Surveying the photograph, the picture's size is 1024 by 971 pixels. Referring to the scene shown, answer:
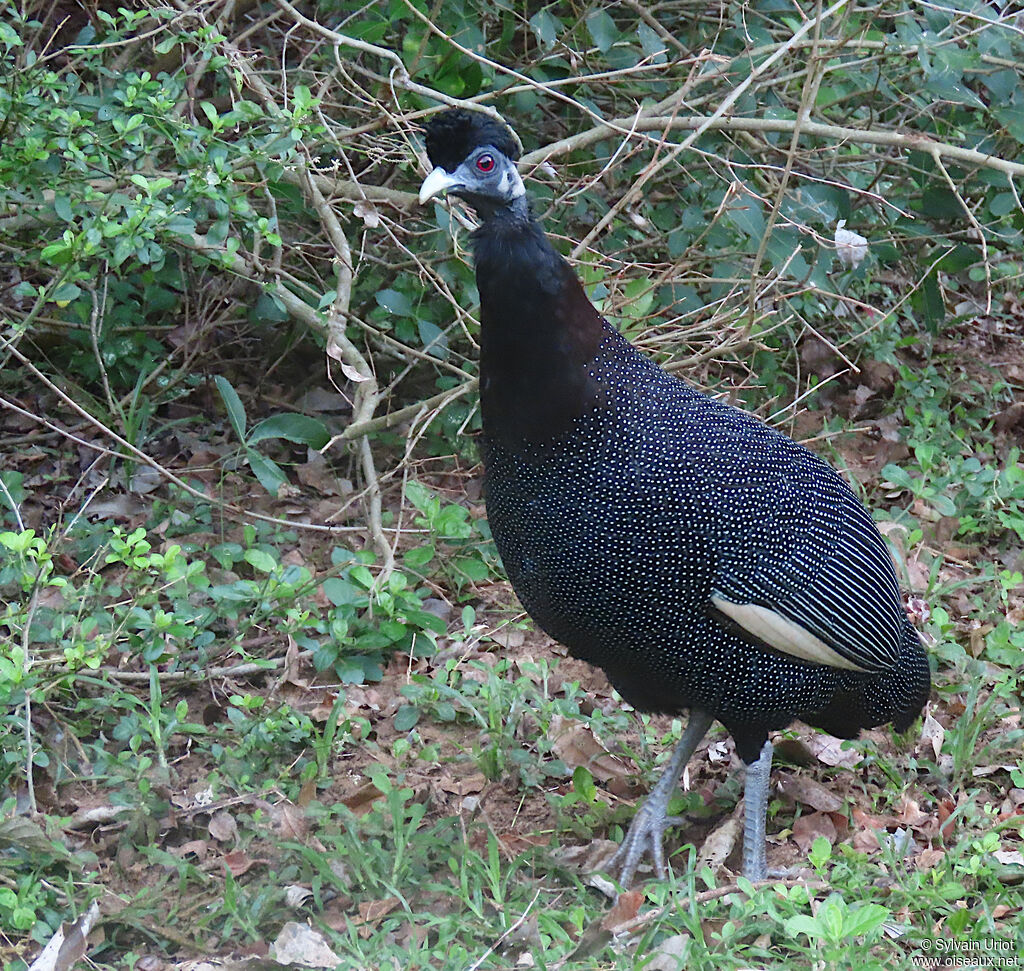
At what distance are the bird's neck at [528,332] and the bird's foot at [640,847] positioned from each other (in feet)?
3.69

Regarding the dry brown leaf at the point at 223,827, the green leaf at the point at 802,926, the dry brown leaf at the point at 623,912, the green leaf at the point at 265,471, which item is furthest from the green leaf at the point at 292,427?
the green leaf at the point at 802,926

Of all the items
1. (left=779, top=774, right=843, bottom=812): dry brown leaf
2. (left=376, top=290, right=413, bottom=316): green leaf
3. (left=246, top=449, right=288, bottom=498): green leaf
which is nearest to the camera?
(left=779, top=774, right=843, bottom=812): dry brown leaf

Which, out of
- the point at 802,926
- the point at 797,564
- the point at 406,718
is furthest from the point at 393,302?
the point at 802,926

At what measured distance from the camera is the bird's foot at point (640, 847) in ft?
11.3

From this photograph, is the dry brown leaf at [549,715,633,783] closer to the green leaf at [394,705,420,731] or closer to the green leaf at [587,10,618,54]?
the green leaf at [394,705,420,731]

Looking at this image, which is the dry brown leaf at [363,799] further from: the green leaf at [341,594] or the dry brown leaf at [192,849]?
the green leaf at [341,594]

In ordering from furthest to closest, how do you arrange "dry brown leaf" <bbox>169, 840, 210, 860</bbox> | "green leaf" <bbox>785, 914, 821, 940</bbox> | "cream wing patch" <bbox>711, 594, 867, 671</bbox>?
1. "dry brown leaf" <bbox>169, 840, 210, 860</bbox>
2. "cream wing patch" <bbox>711, 594, 867, 671</bbox>
3. "green leaf" <bbox>785, 914, 821, 940</bbox>

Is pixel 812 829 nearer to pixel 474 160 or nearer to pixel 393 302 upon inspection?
pixel 474 160

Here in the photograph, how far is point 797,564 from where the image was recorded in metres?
3.31

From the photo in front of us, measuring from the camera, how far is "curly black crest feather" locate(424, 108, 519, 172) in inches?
120

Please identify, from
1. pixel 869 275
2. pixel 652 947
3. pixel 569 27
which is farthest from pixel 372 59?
pixel 652 947

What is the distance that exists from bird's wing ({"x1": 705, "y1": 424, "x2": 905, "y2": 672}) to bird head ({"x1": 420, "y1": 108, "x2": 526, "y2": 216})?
2.73 ft

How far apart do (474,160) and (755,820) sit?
184cm

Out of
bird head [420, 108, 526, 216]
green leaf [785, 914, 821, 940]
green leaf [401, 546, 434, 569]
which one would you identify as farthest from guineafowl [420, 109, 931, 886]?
green leaf [401, 546, 434, 569]
